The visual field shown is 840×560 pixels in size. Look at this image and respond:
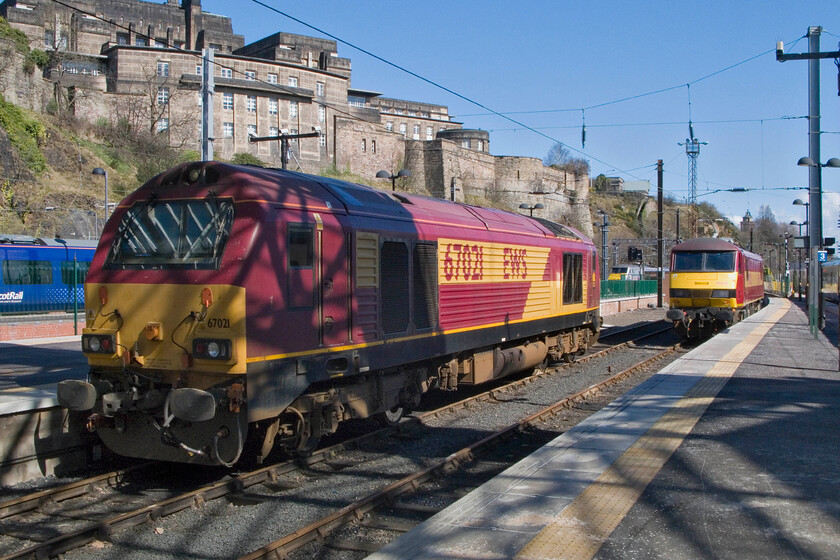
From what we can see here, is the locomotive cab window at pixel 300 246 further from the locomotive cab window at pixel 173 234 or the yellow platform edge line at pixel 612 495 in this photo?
the yellow platform edge line at pixel 612 495

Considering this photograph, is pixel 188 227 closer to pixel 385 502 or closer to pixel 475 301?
pixel 385 502

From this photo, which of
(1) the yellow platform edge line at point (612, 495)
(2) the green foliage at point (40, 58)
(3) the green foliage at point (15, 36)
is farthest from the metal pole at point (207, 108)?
(2) the green foliage at point (40, 58)

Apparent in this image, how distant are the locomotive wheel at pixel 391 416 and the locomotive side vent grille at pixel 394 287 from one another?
4.93 ft

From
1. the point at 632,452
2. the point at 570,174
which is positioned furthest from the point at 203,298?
the point at 570,174

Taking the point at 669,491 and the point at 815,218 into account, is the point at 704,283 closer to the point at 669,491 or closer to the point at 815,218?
the point at 815,218

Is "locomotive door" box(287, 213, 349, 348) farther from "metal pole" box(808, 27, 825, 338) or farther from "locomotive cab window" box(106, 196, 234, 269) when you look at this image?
"metal pole" box(808, 27, 825, 338)

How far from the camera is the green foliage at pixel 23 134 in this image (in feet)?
142

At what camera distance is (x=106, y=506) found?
772 cm

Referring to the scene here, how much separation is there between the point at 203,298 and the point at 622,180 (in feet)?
420

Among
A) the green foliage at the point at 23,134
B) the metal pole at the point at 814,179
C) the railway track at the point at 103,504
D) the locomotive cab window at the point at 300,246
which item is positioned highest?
the green foliage at the point at 23,134

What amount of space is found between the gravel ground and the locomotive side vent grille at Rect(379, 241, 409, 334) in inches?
64.9

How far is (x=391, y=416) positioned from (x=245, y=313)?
13.7 ft

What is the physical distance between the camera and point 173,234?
8.29 metres

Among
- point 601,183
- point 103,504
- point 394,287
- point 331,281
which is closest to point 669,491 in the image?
point 331,281
